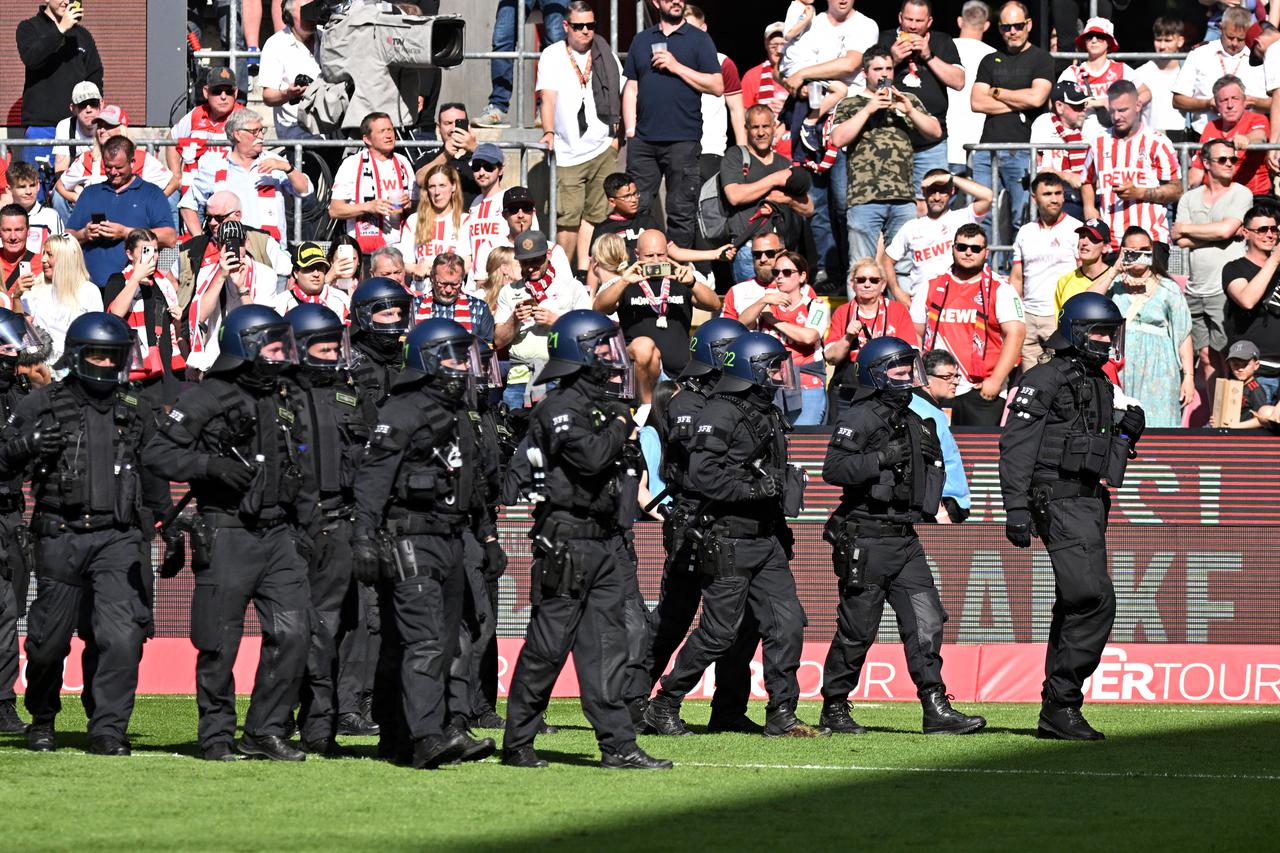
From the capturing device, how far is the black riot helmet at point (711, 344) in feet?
42.2

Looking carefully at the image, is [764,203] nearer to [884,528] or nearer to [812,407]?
[812,407]

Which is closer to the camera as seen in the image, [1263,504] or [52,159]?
[1263,504]

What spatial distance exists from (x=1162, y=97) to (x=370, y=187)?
24.5 feet

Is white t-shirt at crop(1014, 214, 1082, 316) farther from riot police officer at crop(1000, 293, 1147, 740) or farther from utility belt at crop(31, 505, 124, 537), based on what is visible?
utility belt at crop(31, 505, 124, 537)

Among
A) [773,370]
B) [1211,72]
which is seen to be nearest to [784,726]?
[773,370]

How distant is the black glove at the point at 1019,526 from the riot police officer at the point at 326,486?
147 inches

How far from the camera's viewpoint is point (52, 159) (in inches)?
760

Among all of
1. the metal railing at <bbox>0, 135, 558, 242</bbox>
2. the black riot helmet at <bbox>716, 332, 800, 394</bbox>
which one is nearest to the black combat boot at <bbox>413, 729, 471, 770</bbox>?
the black riot helmet at <bbox>716, 332, 800, 394</bbox>

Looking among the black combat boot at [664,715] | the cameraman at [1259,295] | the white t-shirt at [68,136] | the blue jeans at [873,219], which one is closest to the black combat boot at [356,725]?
the black combat boot at [664,715]

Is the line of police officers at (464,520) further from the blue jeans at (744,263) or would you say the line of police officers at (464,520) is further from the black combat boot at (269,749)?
the blue jeans at (744,263)

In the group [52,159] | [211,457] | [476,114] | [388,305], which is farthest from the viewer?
[476,114]

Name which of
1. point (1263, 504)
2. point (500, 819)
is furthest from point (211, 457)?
point (1263, 504)

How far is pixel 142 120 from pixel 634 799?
11.5m

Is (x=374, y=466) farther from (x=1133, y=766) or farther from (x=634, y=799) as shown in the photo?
(x=1133, y=766)
